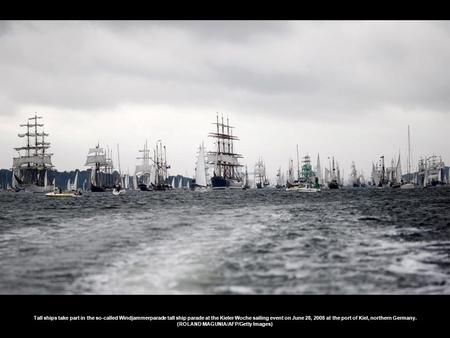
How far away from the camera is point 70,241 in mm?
19422

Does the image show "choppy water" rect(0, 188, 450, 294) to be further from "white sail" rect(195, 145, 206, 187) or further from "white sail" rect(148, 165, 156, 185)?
"white sail" rect(148, 165, 156, 185)

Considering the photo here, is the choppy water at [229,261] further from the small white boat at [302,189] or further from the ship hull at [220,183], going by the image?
the ship hull at [220,183]

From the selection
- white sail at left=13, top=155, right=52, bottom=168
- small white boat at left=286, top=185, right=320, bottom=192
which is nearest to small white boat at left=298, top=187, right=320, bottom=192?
small white boat at left=286, top=185, right=320, bottom=192

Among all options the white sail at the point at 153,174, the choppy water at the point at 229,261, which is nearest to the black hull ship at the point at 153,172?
the white sail at the point at 153,174

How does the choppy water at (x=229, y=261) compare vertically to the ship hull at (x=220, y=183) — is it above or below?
below

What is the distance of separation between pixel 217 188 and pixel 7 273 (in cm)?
12761

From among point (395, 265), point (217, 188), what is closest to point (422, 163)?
point (217, 188)

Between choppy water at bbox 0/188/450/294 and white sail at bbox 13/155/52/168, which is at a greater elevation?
white sail at bbox 13/155/52/168

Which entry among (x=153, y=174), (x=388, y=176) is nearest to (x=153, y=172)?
(x=153, y=174)

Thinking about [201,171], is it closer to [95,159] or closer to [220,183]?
[220,183]

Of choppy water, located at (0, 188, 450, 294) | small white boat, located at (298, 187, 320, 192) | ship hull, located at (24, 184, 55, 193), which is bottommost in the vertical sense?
choppy water, located at (0, 188, 450, 294)

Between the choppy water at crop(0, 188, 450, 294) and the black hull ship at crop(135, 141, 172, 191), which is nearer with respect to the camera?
the choppy water at crop(0, 188, 450, 294)

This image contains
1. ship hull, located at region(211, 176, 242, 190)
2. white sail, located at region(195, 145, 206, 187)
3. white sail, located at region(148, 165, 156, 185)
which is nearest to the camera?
white sail, located at region(195, 145, 206, 187)
